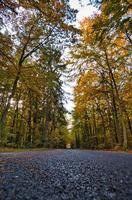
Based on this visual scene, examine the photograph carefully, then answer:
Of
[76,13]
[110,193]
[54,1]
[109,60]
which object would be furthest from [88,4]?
[109,60]

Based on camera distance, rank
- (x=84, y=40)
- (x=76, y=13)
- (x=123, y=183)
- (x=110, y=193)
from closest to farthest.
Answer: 1. (x=110, y=193)
2. (x=123, y=183)
3. (x=76, y=13)
4. (x=84, y=40)

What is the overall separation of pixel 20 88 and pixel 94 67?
9025mm

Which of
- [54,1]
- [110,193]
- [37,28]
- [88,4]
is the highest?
[37,28]

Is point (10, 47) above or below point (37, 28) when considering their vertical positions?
below

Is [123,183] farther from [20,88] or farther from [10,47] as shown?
[20,88]

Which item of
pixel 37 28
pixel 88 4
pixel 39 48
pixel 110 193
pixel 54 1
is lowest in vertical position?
pixel 110 193

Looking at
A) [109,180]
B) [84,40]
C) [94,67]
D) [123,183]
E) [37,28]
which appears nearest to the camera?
[123,183]

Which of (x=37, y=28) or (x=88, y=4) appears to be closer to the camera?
(x=88, y=4)

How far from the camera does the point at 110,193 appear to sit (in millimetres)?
3525

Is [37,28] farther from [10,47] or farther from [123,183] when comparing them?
[123,183]

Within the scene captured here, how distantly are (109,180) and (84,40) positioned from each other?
63.1ft

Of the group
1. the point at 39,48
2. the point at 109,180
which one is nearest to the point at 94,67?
the point at 39,48

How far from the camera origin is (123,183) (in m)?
4.21

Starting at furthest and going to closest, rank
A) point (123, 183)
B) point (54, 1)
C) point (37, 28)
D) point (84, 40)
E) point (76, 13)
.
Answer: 1. point (84, 40)
2. point (37, 28)
3. point (76, 13)
4. point (54, 1)
5. point (123, 183)
